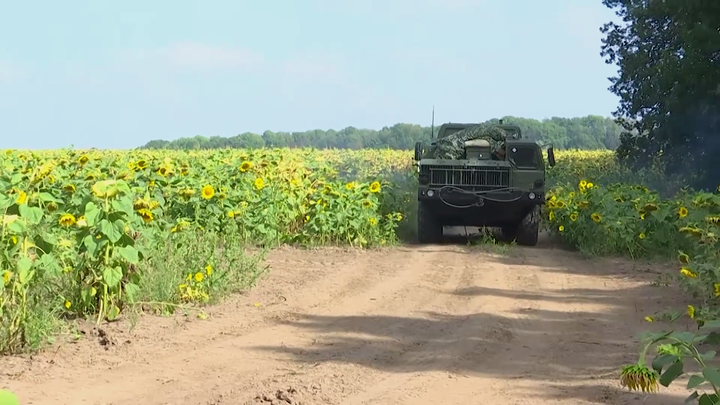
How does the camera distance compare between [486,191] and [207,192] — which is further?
[486,191]

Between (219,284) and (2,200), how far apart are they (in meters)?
2.36

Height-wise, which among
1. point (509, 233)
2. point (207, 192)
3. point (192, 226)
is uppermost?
point (207, 192)

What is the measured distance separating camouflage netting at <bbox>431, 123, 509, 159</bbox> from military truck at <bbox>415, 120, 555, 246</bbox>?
0.10 m

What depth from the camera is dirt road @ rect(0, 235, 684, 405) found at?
491 cm

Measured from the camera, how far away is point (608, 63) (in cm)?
2867

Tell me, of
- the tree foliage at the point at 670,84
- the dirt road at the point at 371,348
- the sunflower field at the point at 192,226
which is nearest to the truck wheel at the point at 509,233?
the sunflower field at the point at 192,226

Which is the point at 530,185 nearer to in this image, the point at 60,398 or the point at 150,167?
the point at 150,167

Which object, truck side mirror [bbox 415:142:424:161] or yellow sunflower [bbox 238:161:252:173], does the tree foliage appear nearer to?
truck side mirror [bbox 415:142:424:161]

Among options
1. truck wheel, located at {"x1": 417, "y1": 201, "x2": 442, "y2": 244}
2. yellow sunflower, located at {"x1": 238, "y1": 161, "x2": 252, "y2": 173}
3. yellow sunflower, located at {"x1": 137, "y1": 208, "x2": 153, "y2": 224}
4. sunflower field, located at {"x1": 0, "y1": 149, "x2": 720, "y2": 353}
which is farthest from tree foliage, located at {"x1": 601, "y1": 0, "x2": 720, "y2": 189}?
yellow sunflower, located at {"x1": 137, "y1": 208, "x2": 153, "y2": 224}

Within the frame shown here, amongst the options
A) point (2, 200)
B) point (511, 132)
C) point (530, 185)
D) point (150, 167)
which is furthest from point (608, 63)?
point (2, 200)

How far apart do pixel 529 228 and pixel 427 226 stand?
5.08 feet

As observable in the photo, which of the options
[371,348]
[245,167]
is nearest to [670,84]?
[245,167]

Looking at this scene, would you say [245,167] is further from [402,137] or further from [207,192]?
[402,137]

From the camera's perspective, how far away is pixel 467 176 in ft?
44.4
